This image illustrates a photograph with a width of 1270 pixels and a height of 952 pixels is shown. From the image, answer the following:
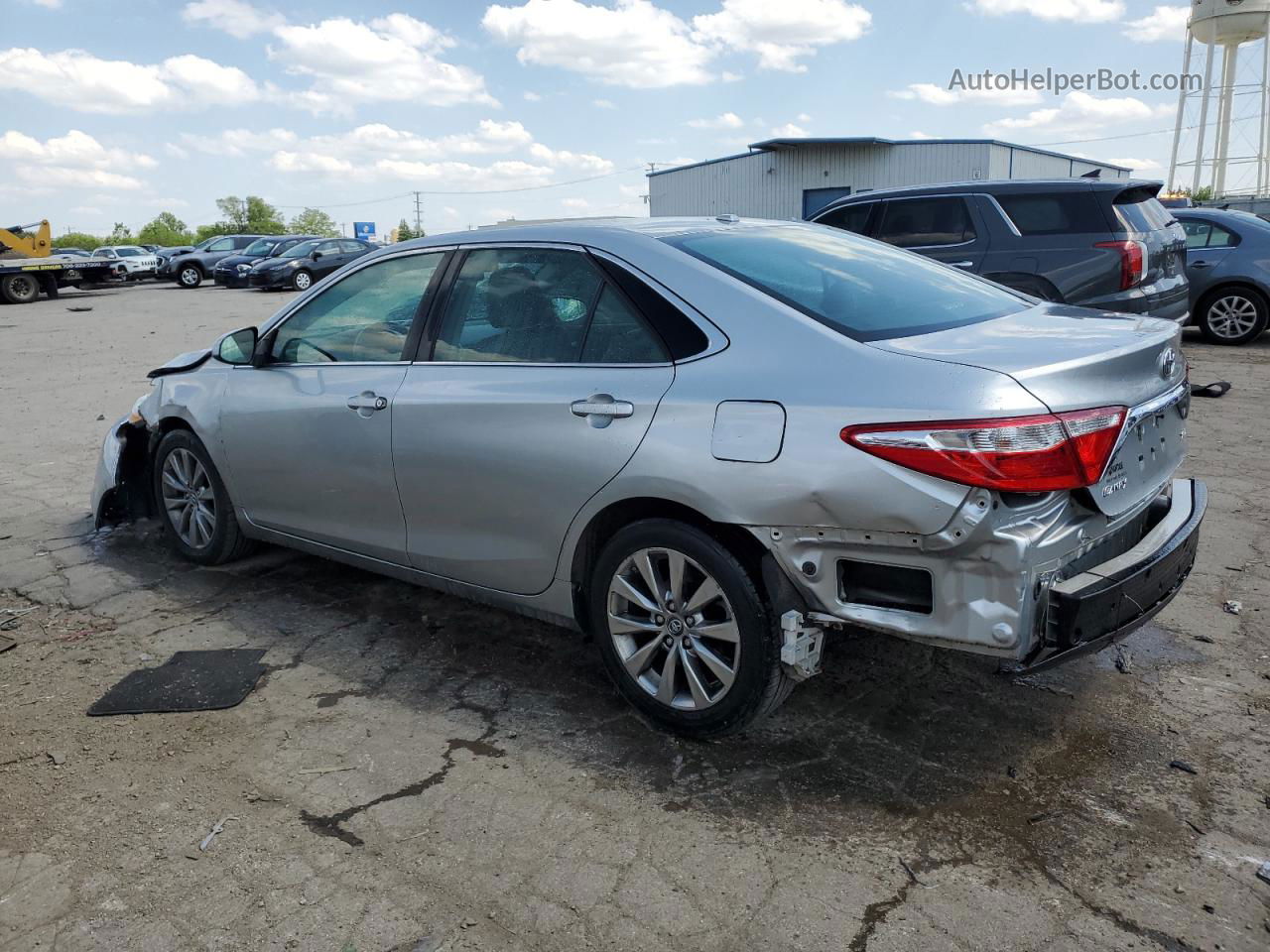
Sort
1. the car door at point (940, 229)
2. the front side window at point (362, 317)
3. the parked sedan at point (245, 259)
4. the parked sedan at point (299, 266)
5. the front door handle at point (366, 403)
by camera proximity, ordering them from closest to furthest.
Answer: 1. the front door handle at point (366, 403)
2. the front side window at point (362, 317)
3. the car door at point (940, 229)
4. the parked sedan at point (299, 266)
5. the parked sedan at point (245, 259)

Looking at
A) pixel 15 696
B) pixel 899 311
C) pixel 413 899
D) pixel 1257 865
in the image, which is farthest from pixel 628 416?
pixel 15 696

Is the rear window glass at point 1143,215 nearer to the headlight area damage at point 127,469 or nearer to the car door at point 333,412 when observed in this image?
the car door at point 333,412

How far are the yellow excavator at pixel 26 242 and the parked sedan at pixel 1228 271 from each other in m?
27.7

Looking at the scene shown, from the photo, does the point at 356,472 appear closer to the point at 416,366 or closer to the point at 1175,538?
the point at 416,366

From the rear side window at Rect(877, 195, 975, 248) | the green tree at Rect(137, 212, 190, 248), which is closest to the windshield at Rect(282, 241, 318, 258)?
the rear side window at Rect(877, 195, 975, 248)

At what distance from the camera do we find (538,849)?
2.76 metres

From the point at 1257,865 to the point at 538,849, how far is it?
1850 mm

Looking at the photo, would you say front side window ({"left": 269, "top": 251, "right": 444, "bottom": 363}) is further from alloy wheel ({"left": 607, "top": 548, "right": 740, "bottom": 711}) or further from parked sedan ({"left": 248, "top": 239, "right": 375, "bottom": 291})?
parked sedan ({"left": 248, "top": 239, "right": 375, "bottom": 291})

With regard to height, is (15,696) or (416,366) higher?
(416,366)

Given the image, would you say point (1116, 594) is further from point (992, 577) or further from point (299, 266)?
point (299, 266)

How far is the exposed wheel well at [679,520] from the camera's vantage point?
2.94 metres

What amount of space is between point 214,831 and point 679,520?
1612mm

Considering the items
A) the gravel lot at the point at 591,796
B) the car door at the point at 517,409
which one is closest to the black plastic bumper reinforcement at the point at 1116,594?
the gravel lot at the point at 591,796

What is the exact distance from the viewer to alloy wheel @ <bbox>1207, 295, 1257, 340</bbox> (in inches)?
456
